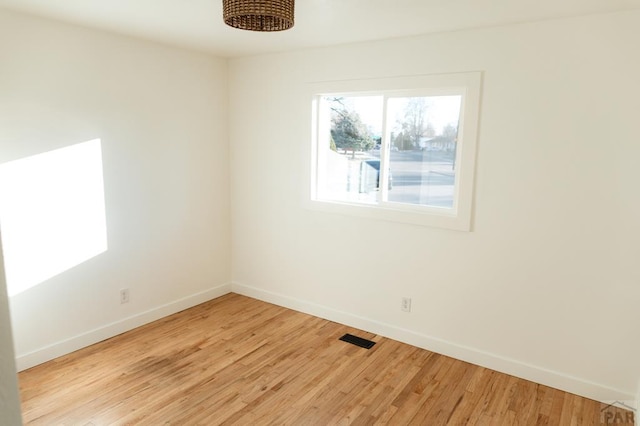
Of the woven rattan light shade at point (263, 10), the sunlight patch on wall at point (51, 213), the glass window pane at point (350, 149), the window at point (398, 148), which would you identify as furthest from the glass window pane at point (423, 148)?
the sunlight patch on wall at point (51, 213)

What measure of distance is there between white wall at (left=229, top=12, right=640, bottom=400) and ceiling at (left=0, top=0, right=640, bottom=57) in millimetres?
168

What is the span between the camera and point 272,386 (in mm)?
2805

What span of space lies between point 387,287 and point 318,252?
0.74 meters

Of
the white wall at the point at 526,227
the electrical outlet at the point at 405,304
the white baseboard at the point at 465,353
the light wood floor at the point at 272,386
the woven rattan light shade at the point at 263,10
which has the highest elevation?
the woven rattan light shade at the point at 263,10

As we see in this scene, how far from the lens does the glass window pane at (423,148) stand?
125 inches

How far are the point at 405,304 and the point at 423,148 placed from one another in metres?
1.28

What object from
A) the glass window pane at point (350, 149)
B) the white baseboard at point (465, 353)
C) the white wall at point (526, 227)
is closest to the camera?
the white wall at point (526, 227)

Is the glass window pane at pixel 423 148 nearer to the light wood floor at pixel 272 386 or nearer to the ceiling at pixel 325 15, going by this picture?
the ceiling at pixel 325 15

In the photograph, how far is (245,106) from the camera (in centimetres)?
415

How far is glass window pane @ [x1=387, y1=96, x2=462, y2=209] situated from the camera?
10.4ft

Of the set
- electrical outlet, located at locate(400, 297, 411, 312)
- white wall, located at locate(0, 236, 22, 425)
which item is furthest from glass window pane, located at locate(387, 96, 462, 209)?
white wall, located at locate(0, 236, 22, 425)

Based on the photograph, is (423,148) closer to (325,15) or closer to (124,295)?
(325,15)

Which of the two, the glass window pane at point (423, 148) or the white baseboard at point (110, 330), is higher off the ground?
the glass window pane at point (423, 148)

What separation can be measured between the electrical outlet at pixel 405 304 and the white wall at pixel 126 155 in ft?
6.52
